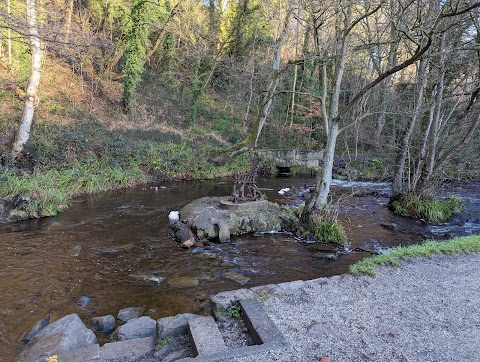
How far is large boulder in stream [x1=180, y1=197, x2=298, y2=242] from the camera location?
8695 mm

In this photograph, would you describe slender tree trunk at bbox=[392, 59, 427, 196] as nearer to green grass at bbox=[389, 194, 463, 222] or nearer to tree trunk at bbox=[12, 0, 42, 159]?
green grass at bbox=[389, 194, 463, 222]

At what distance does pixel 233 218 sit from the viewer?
9.17 meters

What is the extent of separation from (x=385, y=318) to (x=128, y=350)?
3023 mm

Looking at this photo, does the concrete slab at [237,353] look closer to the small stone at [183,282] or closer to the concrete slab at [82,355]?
the concrete slab at [82,355]

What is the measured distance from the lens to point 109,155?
15.5m

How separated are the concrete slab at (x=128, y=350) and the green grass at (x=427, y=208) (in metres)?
10.3

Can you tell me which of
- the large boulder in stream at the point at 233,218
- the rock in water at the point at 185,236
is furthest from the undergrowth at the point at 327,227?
the rock in water at the point at 185,236

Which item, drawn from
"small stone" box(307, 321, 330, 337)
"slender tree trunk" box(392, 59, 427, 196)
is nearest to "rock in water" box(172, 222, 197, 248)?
"small stone" box(307, 321, 330, 337)

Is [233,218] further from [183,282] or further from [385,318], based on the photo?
[385,318]

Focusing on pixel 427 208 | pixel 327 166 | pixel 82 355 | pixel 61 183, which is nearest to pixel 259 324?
pixel 82 355

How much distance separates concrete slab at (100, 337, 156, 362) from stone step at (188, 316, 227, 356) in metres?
0.50

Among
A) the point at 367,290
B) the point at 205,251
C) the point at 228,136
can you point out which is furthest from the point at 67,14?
the point at 367,290

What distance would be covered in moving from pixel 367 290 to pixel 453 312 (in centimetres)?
106

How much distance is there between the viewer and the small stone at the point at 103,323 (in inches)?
181
